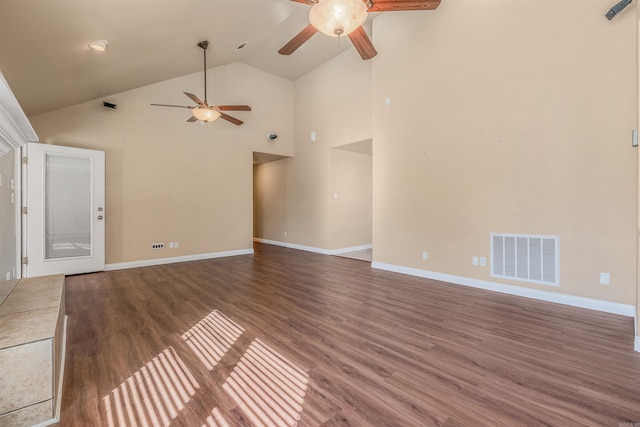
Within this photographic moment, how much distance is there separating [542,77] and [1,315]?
5.25 metres

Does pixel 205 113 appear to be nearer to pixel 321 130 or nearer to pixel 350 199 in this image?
pixel 321 130

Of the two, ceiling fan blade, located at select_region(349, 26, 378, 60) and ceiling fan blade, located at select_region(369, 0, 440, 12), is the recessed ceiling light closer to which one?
ceiling fan blade, located at select_region(349, 26, 378, 60)

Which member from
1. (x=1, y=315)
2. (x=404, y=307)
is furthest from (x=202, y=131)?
(x=404, y=307)

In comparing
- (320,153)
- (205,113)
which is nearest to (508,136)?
(320,153)

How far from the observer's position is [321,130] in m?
6.59

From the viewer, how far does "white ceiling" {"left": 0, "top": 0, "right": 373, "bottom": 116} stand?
2.28 m

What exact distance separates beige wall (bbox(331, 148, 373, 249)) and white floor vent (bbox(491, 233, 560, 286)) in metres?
3.49

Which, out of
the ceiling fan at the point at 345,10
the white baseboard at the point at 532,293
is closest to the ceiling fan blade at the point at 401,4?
the ceiling fan at the point at 345,10

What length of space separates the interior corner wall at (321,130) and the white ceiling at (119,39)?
0.76m

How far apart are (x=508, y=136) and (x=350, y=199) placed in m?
3.77

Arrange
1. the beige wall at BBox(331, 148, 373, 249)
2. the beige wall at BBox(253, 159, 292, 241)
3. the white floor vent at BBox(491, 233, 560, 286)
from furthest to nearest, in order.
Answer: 1. the beige wall at BBox(253, 159, 292, 241)
2. the beige wall at BBox(331, 148, 373, 249)
3. the white floor vent at BBox(491, 233, 560, 286)

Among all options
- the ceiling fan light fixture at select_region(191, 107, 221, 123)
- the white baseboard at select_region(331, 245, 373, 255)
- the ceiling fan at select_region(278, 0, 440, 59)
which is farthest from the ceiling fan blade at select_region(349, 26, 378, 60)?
the white baseboard at select_region(331, 245, 373, 255)

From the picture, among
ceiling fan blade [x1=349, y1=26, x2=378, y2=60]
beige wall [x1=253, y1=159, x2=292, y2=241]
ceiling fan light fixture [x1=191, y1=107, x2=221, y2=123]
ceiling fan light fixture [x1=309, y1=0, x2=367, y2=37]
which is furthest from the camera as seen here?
beige wall [x1=253, y1=159, x2=292, y2=241]

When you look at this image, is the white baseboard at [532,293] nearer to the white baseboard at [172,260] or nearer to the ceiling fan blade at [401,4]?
the ceiling fan blade at [401,4]
